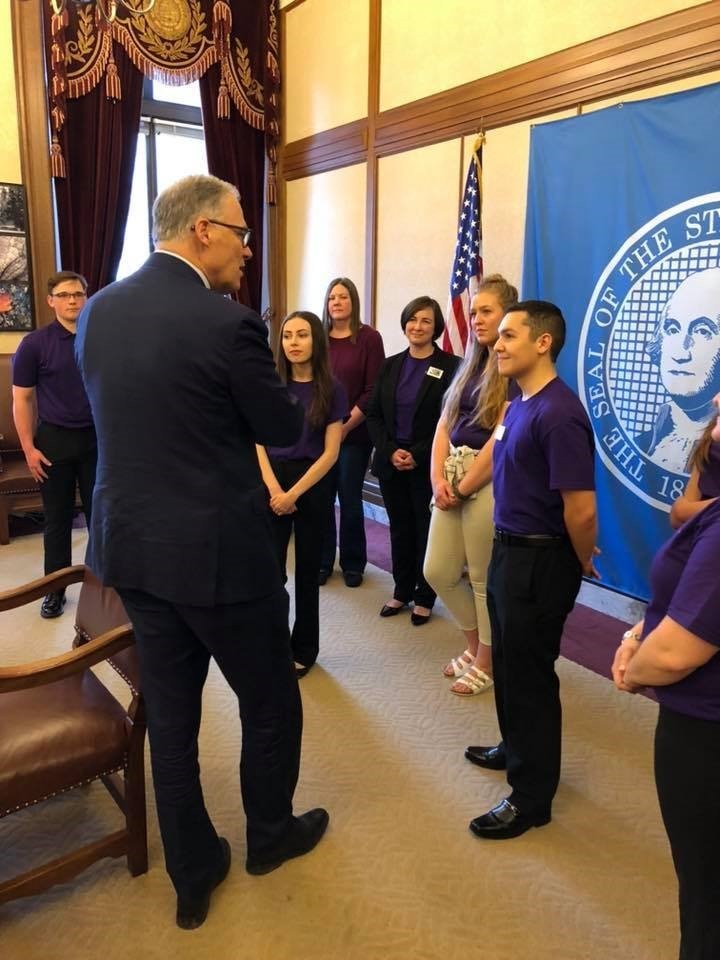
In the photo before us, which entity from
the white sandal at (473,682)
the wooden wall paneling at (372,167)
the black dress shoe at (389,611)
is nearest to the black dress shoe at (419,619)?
the black dress shoe at (389,611)

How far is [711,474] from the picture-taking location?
2230 millimetres

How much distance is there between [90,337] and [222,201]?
0.39 metres

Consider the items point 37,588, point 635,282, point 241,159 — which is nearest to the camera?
point 37,588

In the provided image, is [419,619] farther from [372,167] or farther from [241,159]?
[241,159]

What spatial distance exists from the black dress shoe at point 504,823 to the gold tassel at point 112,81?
200 inches

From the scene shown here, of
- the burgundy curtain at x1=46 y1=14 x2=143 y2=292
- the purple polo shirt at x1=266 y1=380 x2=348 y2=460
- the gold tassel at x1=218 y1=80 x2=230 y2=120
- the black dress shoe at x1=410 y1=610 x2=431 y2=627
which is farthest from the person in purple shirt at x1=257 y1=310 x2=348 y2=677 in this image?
the gold tassel at x1=218 y1=80 x2=230 y2=120

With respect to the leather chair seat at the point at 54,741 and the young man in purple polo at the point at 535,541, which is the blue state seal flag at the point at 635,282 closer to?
the young man in purple polo at the point at 535,541

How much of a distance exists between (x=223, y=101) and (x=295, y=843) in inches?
207

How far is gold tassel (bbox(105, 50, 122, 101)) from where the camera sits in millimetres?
4855

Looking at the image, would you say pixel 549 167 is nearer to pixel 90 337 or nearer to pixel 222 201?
pixel 222 201

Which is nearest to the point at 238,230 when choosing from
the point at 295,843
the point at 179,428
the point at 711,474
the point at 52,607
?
the point at 179,428

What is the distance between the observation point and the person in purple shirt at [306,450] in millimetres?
2596

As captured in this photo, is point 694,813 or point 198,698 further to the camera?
point 198,698

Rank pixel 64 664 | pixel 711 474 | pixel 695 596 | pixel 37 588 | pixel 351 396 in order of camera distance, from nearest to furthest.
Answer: pixel 695 596 → pixel 64 664 → pixel 37 588 → pixel 711 474 → pixel 351 396
